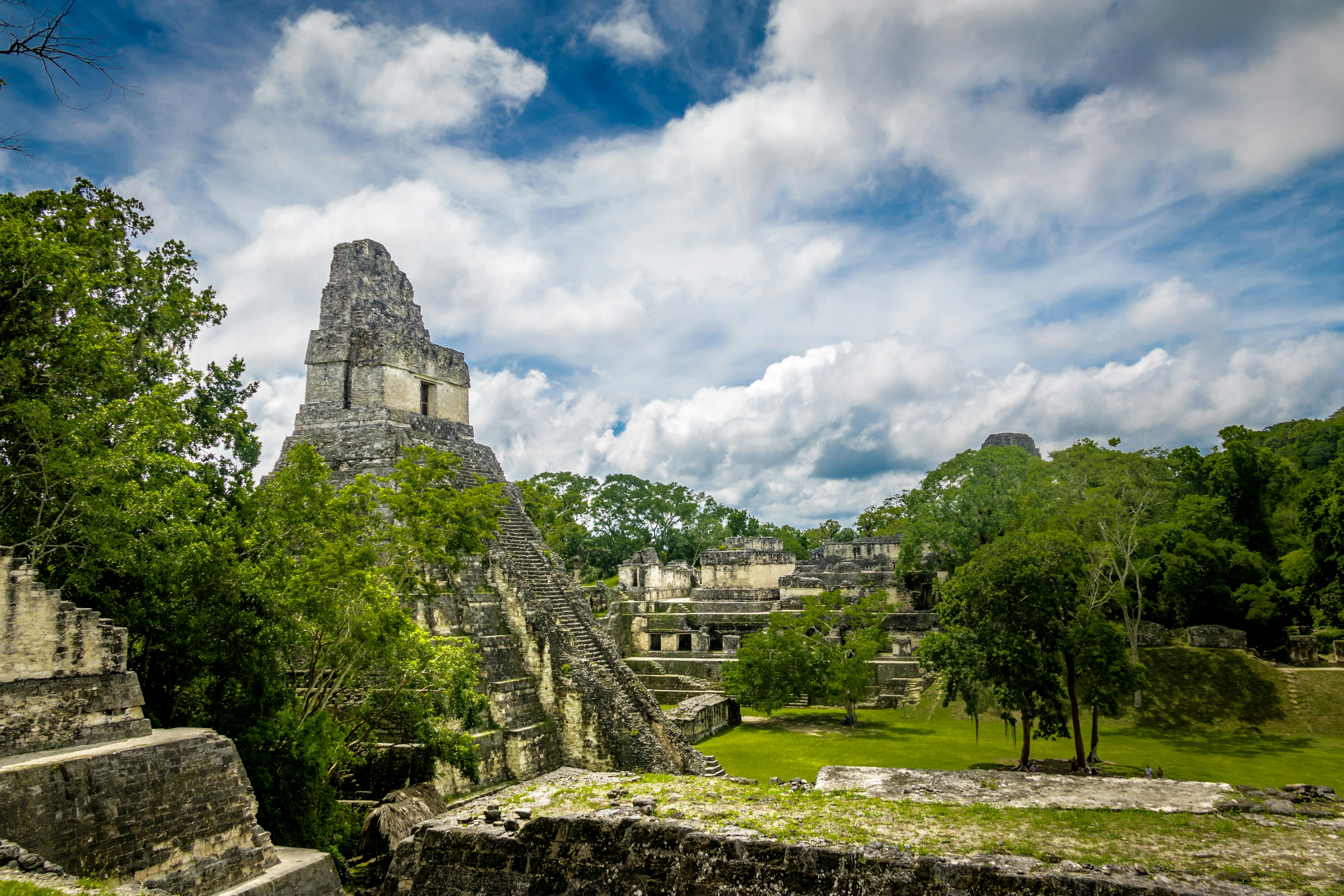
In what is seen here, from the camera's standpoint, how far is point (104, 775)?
6.82 meters

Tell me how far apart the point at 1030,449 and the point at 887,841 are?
46.3m

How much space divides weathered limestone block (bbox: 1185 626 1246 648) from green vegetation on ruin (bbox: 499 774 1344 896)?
1886 centimetres

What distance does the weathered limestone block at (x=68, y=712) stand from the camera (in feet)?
22.4

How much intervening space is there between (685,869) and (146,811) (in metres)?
5.38

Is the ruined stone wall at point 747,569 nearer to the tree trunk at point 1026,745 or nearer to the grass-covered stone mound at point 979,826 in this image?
the tree trunk at point 1026,745

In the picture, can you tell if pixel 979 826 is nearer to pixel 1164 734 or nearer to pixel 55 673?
pixel 55 673

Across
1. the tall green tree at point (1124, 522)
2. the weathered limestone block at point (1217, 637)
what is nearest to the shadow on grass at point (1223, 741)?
the tall green tree at point (1124, 522)

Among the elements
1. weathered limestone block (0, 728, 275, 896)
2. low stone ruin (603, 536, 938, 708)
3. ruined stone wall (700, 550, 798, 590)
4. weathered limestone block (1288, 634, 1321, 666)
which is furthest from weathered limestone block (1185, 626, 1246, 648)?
weathered limestone block (0, 728, 275, 896)

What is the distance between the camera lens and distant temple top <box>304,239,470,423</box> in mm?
15688

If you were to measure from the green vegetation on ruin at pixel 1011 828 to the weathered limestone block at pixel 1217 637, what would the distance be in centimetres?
1886

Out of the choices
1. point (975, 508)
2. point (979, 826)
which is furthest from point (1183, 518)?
point (979, 826)

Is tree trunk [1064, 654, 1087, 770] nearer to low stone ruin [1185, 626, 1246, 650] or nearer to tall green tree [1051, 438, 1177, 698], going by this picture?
tall green tree [1051, 438, 1177, 698]

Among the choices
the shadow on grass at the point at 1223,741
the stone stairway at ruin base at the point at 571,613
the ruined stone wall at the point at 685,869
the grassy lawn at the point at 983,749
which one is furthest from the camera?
the shadow on grass at the point at 1223,741

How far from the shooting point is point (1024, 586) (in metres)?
12.6
